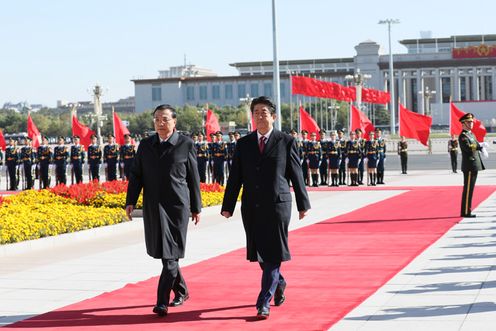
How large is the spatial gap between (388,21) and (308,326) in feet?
244

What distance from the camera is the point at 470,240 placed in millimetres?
13047

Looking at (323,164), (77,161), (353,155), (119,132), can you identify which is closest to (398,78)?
(323,164)

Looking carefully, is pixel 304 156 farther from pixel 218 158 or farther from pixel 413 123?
pixel 413 123

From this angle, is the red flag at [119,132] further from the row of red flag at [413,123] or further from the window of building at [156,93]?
the window of building at [156,93]

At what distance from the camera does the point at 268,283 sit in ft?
26.1

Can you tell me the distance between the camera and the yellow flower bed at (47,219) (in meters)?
13.1

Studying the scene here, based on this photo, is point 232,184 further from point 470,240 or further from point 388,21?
point 388,21

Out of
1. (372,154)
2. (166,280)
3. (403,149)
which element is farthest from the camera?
(403,149)

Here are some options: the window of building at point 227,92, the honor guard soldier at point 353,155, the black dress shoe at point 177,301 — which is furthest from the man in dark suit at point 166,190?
the window of building at point 227,92

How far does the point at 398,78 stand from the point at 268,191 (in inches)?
4865

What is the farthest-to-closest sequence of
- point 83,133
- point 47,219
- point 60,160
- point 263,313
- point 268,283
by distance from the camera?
A: point 83,133, point 60,160, point 47,219, point 268,283, point 263,313

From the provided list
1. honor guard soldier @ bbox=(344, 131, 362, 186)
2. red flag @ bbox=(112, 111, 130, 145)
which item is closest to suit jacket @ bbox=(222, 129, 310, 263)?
honor guard soldier @ bbox=(344, 131, 362, 186)

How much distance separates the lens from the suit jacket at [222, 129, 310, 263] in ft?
26.3

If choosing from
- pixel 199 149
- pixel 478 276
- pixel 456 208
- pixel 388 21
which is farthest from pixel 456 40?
pixel 478 276
